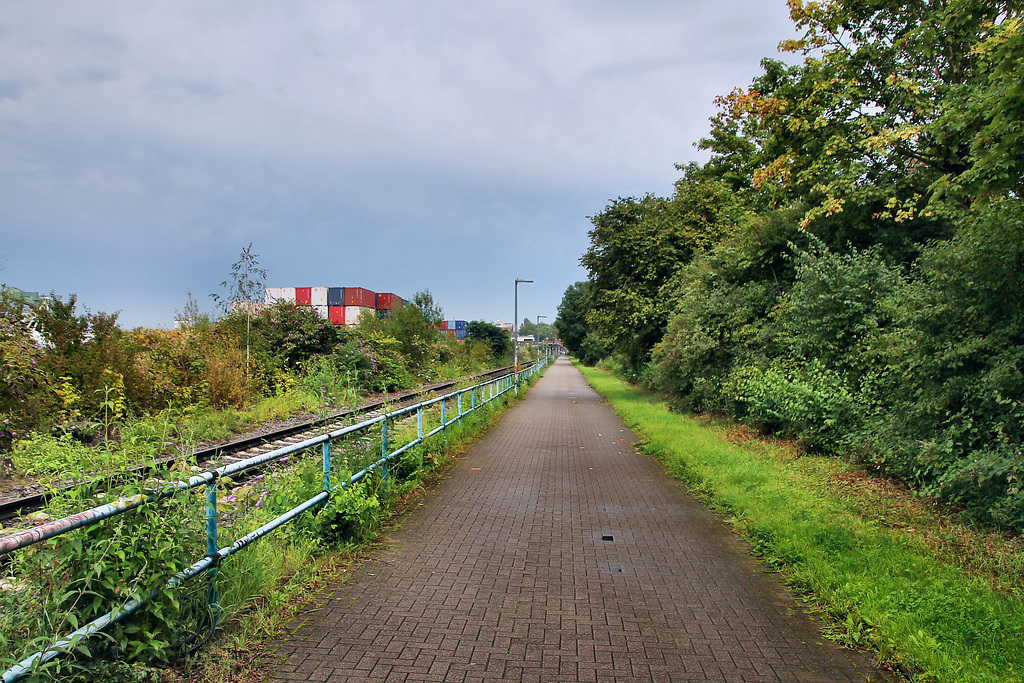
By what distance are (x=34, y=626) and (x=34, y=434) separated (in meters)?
8.68

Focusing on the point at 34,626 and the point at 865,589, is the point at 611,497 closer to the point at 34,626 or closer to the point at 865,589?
the point at 865,589

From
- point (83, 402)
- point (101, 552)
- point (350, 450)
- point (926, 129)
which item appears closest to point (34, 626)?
point (101, 552)

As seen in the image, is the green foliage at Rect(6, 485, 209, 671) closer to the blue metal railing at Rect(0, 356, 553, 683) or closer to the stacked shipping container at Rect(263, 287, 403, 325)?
the blue metal railing at Rect(0, 356, 553, 683)

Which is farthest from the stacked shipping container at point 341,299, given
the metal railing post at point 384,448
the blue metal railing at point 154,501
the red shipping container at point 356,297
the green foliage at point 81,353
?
the blue metal railing at point 154,501

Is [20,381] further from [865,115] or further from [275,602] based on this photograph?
[865,115]

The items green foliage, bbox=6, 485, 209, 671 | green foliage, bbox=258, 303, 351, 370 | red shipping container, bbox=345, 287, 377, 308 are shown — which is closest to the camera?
green foliage, bbox=6, 485, 209, 671

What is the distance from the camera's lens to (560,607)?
Result: 432cm

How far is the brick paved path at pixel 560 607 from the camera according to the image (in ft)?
11.4

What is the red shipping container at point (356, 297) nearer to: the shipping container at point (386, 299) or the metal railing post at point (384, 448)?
the shipping container at point (386, 299)

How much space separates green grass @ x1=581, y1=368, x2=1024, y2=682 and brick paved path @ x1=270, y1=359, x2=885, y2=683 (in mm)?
252

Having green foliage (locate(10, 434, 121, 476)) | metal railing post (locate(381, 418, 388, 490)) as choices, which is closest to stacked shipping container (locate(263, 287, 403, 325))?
green foliage (locate(10, 434, 121, 476))

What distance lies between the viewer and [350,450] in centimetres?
657

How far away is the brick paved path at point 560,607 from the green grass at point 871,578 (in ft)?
0.83

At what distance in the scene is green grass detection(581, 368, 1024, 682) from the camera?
11.5 ft
